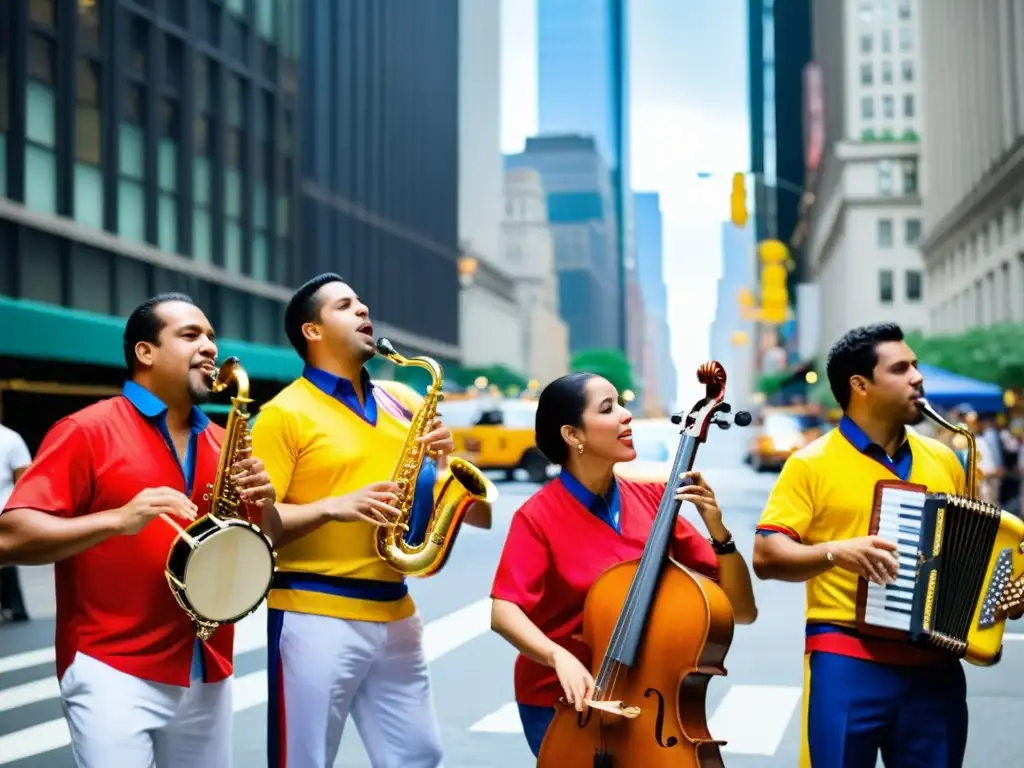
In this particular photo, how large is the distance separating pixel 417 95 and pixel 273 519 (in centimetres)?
8765

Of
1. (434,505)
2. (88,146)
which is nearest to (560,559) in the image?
(434,505)

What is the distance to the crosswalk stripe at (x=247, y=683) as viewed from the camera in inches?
345

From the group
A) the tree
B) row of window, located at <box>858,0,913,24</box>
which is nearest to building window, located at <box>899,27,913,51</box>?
row of window, located at <box>858,0,913,24</box>

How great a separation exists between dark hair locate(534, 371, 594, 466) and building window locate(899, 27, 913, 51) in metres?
132

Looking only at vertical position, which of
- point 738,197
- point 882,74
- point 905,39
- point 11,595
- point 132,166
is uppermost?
point 905,39

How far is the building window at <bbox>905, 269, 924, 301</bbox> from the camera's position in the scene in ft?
359

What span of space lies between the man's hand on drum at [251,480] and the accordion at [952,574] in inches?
76.2

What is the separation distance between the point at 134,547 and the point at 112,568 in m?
0.09

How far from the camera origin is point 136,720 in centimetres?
454

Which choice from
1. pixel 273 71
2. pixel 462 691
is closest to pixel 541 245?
pixel 273 71

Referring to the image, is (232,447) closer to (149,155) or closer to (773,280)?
(773,280)

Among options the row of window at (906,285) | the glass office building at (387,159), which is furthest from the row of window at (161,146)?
the row of window at (906,285)

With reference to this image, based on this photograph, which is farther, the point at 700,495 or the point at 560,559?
the point at 560,559

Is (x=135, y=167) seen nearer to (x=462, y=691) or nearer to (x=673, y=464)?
(x=462, y=691)
